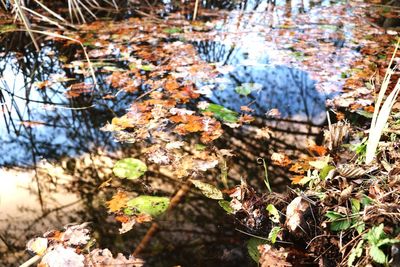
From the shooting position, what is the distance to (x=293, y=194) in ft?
6.01

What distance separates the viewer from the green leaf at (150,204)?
6.26 ft

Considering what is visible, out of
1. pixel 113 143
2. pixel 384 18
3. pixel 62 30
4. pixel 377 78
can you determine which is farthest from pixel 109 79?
pixel 384 18

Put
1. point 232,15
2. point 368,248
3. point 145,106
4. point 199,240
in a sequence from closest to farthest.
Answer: point 368,248
point 199,240
point 145,106
point 232,15

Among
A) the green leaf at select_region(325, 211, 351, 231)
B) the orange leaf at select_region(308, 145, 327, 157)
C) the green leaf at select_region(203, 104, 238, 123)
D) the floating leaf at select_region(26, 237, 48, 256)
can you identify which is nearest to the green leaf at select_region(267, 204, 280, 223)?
the green leaf at select_region(325, 211, 351, 231)

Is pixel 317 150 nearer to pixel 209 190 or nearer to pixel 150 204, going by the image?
pixel 209 190

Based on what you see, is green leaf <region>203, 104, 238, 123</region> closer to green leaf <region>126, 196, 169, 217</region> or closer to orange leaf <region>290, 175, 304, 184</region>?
orange leaf <region>290, 175, 304, 184</region>

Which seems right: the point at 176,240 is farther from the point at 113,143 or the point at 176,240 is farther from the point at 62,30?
the point at 62,30

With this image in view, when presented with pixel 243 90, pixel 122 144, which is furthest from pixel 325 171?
pixel 243 90

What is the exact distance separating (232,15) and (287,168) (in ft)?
13.0

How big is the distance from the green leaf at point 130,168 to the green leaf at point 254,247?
0.84 metres

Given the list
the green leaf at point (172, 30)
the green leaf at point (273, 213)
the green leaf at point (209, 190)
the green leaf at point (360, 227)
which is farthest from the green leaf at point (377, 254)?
the green leaf at point (172, 30)

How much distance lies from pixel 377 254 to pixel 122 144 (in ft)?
5.90

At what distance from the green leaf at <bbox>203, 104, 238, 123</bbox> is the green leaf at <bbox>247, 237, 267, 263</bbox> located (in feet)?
3.81

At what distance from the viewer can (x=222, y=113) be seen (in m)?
2.79
